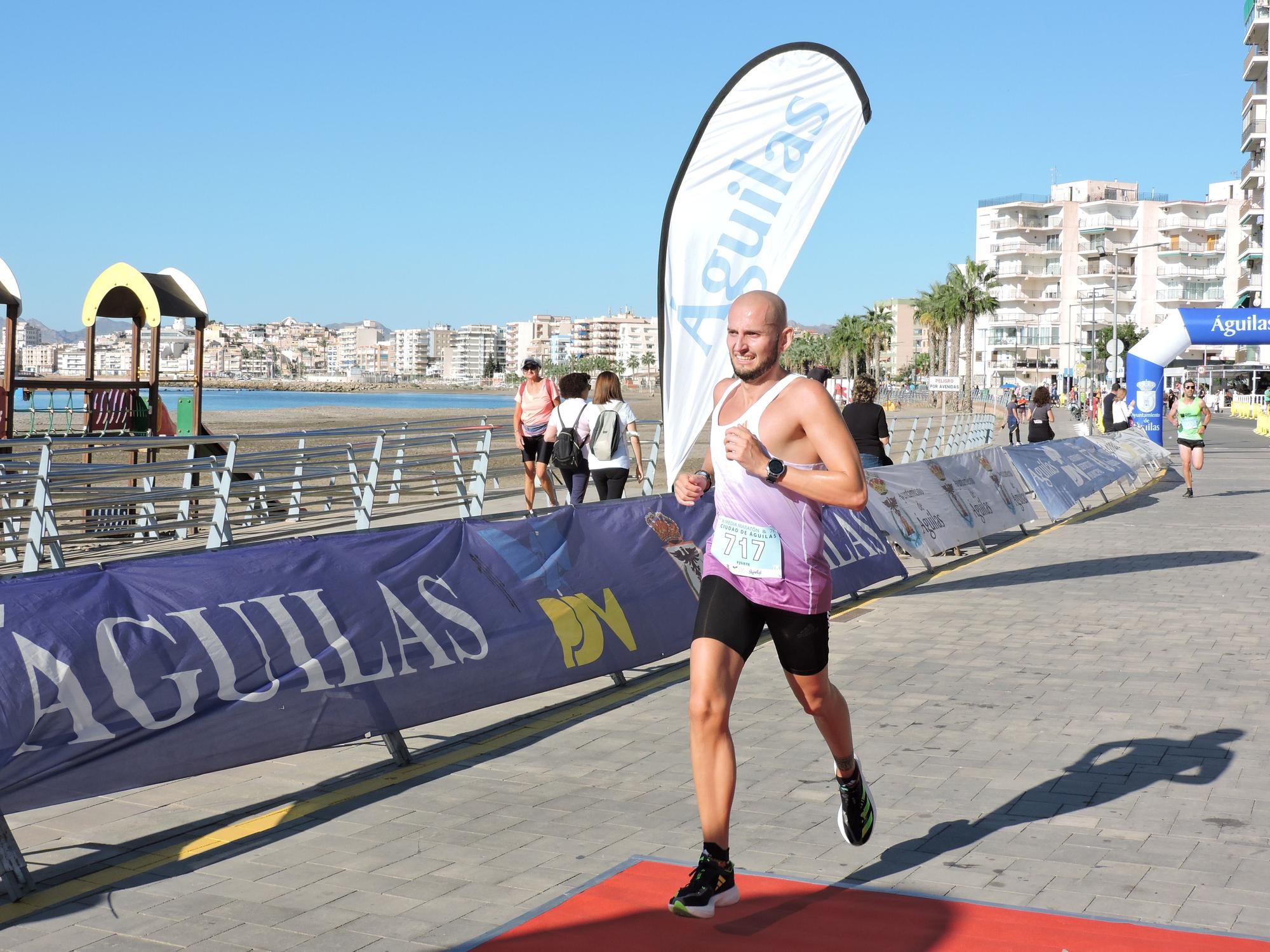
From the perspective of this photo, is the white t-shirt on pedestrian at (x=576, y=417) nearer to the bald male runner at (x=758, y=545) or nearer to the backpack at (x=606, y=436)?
the backpack at (x=606, y=436)

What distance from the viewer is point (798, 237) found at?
29.1 ft

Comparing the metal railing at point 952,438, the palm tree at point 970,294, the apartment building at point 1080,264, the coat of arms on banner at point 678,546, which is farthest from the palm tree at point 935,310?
the coat of arms on banner at point 678,546

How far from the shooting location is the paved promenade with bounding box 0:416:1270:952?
417 cm

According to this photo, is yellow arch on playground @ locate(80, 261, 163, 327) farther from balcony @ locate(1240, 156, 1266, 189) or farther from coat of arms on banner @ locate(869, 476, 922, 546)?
balcony @ locate(1240, 156, 1266, 189)

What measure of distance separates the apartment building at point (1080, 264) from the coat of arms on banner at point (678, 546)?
130375 mm

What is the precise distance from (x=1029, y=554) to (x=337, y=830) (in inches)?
413

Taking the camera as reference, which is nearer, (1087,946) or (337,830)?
(1087,946)

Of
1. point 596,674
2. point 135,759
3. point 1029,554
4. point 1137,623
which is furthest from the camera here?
point 1029,554

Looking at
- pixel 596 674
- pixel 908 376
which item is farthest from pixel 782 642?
pixel 908 376

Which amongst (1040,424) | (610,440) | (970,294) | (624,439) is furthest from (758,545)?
(970,294)

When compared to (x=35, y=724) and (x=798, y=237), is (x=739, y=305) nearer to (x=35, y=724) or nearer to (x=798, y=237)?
(x=35, y=724)

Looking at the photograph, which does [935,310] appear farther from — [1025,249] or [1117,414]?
[1117,414]

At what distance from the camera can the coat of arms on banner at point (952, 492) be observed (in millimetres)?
13336

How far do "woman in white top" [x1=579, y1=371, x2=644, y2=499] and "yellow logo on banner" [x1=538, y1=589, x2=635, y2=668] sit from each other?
5017mm
